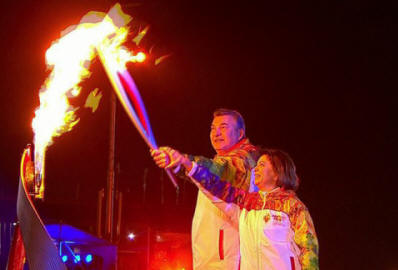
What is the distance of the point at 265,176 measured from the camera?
4.44 meters

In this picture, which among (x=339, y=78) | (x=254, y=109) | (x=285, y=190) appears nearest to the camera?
(x=285, y=190)

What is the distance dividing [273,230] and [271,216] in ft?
0.44

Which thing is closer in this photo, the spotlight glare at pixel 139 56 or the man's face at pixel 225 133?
the man's face at pixel 225 133

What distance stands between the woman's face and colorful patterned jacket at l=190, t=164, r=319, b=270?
79 mm

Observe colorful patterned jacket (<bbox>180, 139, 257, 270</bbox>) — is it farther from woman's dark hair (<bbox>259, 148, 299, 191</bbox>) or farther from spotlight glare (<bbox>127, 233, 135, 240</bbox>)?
spotlight glare (<bbox>127, 233, 135, 240</bbox>)

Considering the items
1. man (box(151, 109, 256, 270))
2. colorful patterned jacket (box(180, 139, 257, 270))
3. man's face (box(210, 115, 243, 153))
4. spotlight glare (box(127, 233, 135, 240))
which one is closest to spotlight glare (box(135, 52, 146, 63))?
spotlight glare (box(127, 233, 135, 240))

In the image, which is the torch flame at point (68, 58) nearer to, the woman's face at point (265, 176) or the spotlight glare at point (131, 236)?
the woman's face at point (265, 176)

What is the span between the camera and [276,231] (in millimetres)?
4188

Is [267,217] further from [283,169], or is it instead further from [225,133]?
[225,133]

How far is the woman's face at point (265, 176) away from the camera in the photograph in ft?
14.5

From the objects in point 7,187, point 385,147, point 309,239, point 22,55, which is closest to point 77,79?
point 22,55

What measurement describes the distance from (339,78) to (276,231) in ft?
28.0

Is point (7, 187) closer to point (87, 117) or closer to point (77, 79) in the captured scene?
point (87, 117)

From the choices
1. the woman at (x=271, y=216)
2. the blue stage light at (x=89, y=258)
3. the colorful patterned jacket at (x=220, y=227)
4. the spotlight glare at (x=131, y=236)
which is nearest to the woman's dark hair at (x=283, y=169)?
the woman at (x=271, y=216)
